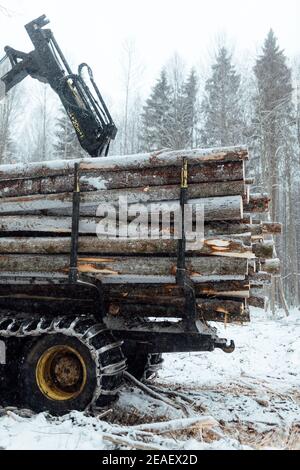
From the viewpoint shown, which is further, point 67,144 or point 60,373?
point 67,144

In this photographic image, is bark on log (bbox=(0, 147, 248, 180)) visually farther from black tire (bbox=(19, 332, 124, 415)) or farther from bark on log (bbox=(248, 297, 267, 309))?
bark on log (bbox=(248, 297, 267, 309))

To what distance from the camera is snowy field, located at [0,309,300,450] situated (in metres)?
3.51

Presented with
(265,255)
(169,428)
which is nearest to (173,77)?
(265,255)

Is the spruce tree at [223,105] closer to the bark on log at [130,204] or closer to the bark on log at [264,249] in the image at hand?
the bark on log at [264,249]

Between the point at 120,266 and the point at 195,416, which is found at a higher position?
the point at 120,266

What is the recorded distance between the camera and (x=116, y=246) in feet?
15.4

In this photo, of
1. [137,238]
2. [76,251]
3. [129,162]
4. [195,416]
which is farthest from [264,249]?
[76,251]

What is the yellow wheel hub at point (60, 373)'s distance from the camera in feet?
15.8

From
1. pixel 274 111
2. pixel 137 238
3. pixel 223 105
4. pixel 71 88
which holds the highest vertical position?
pixel 223 105

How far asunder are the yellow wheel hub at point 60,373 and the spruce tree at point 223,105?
20.4m

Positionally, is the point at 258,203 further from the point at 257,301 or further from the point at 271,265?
A: the point at 257,301

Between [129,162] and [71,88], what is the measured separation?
282 cm

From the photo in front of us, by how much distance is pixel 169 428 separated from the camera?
153 inches

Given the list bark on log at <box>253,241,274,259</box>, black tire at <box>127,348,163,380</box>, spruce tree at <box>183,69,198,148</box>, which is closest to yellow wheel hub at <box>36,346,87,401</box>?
black tire at <box>127,348,163,380</box>
